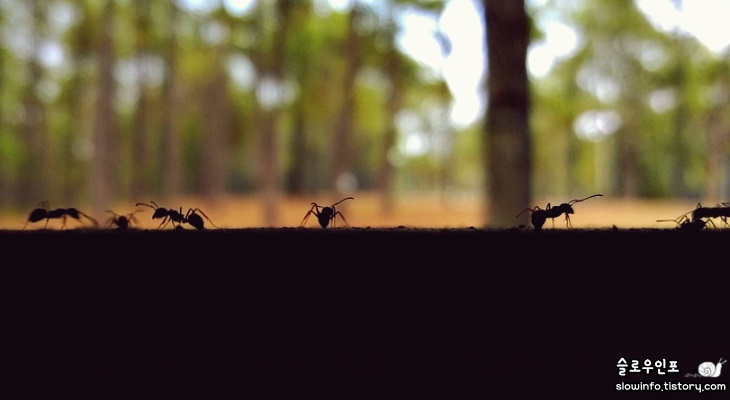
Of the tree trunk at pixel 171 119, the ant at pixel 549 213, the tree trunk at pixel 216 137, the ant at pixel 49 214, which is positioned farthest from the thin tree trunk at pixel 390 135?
the ant at pixel 549 213

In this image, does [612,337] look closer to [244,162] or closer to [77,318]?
[77,318]

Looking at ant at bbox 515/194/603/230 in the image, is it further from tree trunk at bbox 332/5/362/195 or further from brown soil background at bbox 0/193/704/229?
tree trunk at bbox 332/5/362/195

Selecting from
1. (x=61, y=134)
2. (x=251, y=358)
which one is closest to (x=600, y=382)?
(x=251, y=358)

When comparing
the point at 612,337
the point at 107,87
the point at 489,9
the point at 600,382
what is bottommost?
the point at 600,382

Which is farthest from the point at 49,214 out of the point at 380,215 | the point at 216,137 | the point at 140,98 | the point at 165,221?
the point at 140,98

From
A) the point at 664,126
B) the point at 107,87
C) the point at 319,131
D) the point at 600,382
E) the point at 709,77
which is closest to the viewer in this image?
the point at 600,382

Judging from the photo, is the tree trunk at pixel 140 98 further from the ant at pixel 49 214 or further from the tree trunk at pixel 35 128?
the ant at pixel 49 214
